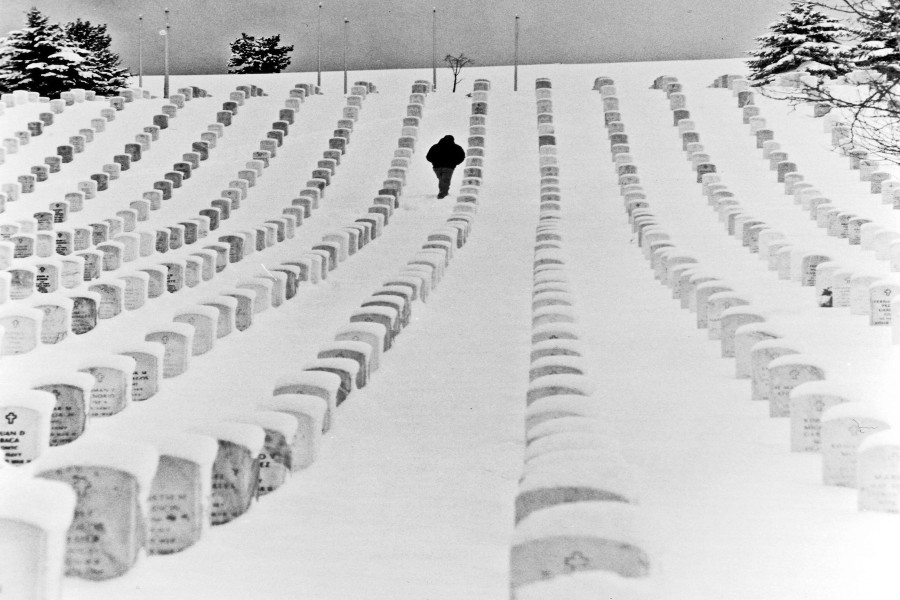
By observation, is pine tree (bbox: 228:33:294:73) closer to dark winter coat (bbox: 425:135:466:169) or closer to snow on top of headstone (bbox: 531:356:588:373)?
dark winter coat (bbox: 425:135:466:169)

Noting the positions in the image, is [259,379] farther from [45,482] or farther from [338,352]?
[45,482]

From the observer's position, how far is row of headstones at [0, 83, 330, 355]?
344 inches

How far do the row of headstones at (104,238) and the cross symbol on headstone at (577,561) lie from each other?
27.6 feet

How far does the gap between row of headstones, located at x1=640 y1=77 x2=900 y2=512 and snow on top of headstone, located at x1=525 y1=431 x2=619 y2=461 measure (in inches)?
49.1

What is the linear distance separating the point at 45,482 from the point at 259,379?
3999mm

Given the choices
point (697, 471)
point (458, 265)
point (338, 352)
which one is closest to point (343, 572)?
point (697, 471)

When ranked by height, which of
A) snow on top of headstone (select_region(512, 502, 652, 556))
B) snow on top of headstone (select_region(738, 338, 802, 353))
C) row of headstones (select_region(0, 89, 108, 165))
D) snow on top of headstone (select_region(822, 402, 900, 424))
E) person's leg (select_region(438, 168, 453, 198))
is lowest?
snow on top of headstone (select_region(512, 502, 652, 556))

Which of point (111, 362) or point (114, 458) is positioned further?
point (111, 362)

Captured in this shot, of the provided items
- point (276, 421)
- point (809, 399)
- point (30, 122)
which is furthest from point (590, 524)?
point (30, 122)

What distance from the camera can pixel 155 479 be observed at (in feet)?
15.4

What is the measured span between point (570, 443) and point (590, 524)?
1.39 meters

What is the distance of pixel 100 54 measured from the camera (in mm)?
48875

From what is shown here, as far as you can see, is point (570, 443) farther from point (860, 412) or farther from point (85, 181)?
point (85, 181)

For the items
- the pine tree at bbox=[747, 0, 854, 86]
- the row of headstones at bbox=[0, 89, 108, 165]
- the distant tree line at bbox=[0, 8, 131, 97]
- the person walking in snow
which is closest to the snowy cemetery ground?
the person walking in snow
